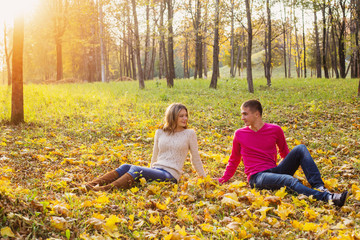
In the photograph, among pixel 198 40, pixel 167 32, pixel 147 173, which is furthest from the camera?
pixel 198 40

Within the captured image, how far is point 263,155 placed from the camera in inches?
163

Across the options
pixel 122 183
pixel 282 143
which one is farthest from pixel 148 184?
pixel 282 143

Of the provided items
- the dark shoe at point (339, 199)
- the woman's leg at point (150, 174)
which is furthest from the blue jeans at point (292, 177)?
the woman's leg at point (150, 174)

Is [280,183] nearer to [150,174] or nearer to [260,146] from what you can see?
[260,146]

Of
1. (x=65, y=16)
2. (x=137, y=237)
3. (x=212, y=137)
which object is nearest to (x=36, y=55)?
(x=65, y=16)

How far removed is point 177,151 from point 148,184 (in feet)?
2.14

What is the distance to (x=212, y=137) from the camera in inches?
277

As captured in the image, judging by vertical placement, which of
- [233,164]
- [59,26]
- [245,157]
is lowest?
[233,164]

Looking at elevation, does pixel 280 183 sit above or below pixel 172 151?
below

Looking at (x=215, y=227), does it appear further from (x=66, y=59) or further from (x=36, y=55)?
(x=36, y=55)

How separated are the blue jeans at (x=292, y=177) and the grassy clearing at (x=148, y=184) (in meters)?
0.13

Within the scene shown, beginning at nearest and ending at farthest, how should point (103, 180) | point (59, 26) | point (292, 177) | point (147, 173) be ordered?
point (292, 177), point (103, 180), point (147, 173), point (59, 26)

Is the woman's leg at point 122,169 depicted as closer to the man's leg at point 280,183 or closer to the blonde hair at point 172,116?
the blonde hair at point 172,116

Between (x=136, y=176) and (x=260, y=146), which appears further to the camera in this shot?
(x=260, y=146)
